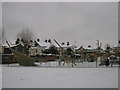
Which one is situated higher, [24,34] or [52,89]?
[24,34]

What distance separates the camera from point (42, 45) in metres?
36.5

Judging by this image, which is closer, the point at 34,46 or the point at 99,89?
the point at 99,89

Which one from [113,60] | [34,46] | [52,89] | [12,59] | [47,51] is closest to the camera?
[52,89]

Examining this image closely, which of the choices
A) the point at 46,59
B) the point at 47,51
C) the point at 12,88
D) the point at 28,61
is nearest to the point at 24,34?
the point at 47,51

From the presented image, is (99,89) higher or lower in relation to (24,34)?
lower

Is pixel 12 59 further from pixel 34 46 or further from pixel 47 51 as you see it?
pixel 34 46

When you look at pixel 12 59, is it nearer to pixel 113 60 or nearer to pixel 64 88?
pixel 113 60

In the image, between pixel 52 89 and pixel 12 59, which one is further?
pixel 12 59

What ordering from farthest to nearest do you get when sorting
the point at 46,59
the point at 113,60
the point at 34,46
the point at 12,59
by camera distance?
the point at 34,46 → the point at 46,59 → the point at 12,59 → the point at 113,60

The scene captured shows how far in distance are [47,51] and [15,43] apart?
514 cm

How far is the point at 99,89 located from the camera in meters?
5.61

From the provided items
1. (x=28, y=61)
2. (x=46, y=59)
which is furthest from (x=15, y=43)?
(x=28, y=61)

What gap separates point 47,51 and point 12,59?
40.3 ft

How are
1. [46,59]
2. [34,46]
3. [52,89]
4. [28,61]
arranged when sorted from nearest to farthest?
[52,89] < [28,61] < [46,59] < [34,46]
